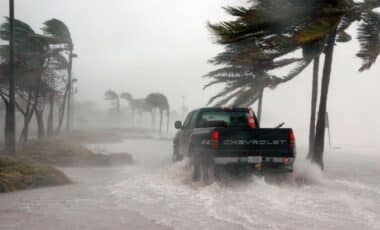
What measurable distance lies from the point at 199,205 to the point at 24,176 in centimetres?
493

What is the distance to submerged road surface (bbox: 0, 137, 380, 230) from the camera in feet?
19.5

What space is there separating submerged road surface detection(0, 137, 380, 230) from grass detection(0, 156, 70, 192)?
21.1 inches

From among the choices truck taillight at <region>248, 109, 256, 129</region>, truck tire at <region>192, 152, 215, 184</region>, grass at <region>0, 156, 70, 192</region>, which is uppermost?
truck taillight at <region>248, 109, 256, 129</region>

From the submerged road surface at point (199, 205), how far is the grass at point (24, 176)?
1.76 ft

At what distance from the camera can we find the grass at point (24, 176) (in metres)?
9.26

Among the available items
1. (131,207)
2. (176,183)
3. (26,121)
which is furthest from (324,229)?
(26,121)

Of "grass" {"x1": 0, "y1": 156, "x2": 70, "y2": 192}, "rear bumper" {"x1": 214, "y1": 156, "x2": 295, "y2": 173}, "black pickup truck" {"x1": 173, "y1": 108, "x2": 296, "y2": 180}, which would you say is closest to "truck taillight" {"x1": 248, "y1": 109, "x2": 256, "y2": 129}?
"black pickup truck" {"x1": 173, "y1": 108, "x2": 296, "y2": 180}

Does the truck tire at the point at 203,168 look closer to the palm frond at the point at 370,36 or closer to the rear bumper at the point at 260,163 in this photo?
the rear bumper at the point at 260,163

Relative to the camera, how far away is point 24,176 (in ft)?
32.4

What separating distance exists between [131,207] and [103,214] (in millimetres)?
681

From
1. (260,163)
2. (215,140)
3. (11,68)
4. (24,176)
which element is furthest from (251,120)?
(11,68)

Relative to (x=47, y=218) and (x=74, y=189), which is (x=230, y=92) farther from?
(x=47, y=218)

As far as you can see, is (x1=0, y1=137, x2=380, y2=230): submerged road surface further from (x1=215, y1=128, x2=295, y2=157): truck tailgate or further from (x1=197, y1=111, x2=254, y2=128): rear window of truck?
(x1=197, y1=111, x2=254, y2=128): rear window of truck

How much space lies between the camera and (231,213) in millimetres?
6551
